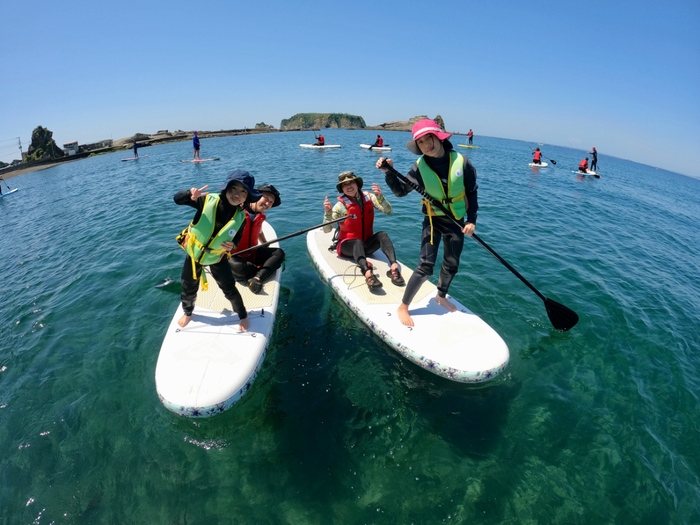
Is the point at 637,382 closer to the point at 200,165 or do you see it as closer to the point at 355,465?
the point at 355,465

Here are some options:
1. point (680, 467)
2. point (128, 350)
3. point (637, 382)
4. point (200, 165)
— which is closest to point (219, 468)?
point (128, 350)

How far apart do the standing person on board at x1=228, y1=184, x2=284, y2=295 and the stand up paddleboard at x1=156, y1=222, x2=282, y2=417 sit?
0.60 metres

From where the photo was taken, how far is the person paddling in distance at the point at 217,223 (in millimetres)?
3965

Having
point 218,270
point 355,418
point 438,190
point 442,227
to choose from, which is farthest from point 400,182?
point 355,418

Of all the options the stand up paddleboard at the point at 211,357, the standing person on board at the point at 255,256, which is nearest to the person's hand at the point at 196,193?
the standing person on board at the point at 255,256

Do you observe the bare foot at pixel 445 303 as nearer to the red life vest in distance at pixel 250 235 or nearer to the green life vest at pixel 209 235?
the green life vest at pixel 209 235

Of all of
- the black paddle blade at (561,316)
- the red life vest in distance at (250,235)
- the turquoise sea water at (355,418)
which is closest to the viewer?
the turquoise sea water at (355,418)

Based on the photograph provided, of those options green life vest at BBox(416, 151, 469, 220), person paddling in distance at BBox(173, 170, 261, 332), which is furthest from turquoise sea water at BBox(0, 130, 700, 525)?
green life vest at BBox(416, 151, 469, 220)

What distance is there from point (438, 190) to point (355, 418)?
10.4ft

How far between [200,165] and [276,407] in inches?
1028

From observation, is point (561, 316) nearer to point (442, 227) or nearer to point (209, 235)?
point (442, 227)

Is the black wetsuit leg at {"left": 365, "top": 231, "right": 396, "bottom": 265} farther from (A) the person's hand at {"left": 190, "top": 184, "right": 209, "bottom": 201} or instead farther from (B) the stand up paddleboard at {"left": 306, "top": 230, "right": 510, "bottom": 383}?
(A) the person's hand at {"left": 190, "top": 184, "right": 209, "bottom": 201}

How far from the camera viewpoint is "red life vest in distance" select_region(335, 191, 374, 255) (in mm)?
6152

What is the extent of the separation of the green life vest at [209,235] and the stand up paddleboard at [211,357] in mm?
1012
